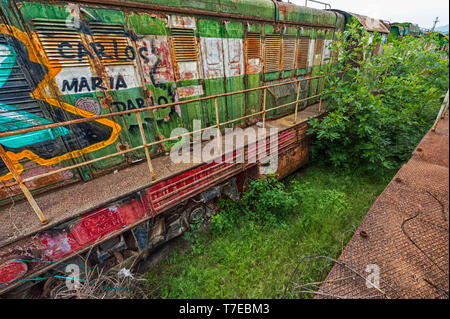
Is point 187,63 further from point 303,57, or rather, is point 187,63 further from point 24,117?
point 303,57

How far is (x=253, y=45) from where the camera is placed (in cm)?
424

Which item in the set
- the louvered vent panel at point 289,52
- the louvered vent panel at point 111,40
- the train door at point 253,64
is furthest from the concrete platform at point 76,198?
the louvered vent panel at point 289,52

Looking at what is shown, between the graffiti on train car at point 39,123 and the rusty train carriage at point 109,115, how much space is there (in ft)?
0.04

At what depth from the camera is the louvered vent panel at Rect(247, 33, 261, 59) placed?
415 centimetres

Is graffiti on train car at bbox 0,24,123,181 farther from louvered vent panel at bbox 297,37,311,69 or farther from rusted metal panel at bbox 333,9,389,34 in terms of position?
rusted metal panel at bbox 333,9,389,34

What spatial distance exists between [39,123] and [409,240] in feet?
13.4

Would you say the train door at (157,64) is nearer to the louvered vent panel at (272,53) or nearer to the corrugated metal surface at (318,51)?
the louvered vent panel at (272,53)

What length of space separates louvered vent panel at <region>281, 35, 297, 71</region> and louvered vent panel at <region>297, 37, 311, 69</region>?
0.77 ft

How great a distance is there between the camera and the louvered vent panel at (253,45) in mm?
4152

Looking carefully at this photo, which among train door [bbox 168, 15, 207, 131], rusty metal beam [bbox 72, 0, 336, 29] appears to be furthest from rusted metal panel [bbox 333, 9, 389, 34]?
train door [bbox 168, 15, 207, 131]

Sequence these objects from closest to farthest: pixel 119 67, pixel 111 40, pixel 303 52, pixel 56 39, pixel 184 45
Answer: pixel 56 39 < pixel 111 40 < pixel 119 67 < pixel 184 45 < pixel 303 52

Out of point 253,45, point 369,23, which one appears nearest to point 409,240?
point 253,45

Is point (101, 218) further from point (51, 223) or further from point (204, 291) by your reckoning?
point (204, 291)
